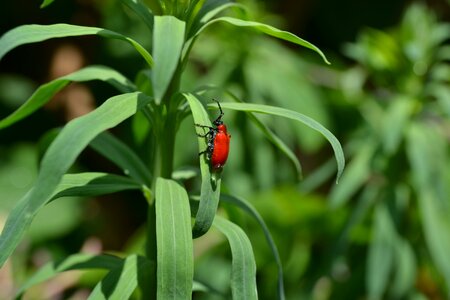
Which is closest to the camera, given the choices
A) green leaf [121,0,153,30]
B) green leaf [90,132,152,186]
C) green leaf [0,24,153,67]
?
green leaf [0,24,153,67]

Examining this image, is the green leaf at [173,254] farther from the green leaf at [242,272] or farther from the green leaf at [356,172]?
the green leaf at [356,172]

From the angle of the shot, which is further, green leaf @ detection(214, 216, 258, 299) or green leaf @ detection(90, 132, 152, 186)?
green leaf @ detection(90, 132, 152, 186)

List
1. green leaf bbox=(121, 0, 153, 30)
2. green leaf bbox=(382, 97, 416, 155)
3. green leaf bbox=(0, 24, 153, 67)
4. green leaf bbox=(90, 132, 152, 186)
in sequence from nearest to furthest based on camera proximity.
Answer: green leaf bbox=(0, 24, 153, 67) → green leaf bbox=(121, 0, 153, 30) → green leaf bbox=(90, 132, 152, 186) → green leaf bbox=(382, 97, 416, 155)

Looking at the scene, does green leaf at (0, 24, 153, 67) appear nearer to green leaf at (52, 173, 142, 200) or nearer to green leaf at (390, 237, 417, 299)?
green leaf at (52, 173, 142, 200)

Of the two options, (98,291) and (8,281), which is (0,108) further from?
(98,291)

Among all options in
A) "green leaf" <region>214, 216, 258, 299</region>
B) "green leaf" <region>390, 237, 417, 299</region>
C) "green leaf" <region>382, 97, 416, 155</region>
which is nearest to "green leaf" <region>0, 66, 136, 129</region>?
"green leaf" <region>214, 216, 258, 299</region>

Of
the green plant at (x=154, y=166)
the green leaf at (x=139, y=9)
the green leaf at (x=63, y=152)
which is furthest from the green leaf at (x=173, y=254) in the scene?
the green leaf at (x=139, y=9)

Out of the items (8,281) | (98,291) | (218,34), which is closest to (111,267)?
(98,291)
